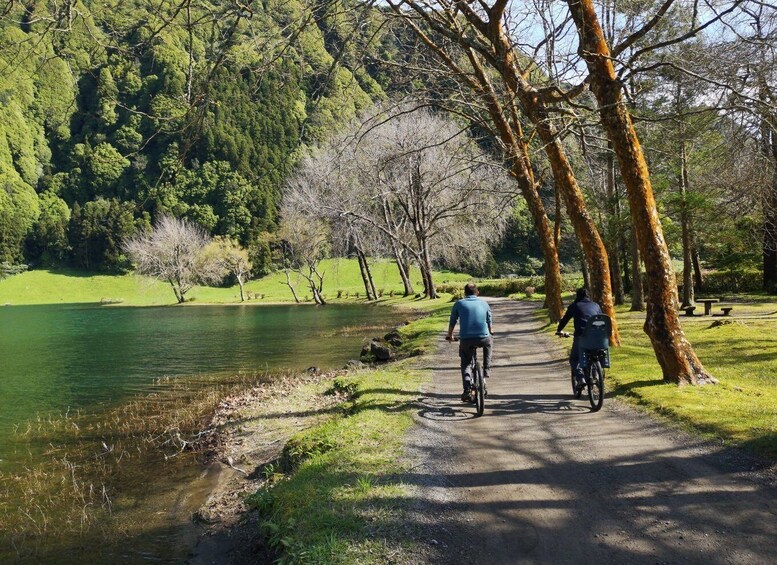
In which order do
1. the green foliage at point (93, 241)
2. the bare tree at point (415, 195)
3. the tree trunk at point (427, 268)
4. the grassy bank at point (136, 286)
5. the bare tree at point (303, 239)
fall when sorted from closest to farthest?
the bare tree at point (415, 195) < the tree trunk at point (427, 268) < the bare tree at point (303, 239) < the grassy bank at point (136, 286) < the green foliage at point (93, 241)

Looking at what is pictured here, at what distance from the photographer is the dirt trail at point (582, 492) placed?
447 cm

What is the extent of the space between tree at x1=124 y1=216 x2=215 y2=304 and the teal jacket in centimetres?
7434

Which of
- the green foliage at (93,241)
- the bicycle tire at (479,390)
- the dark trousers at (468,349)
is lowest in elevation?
the bicycle tire at (479,390)

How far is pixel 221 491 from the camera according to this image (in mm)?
8125

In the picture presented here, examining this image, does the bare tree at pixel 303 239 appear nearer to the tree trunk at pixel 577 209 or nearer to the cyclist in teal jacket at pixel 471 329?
the tree trunk at pixel 577 209

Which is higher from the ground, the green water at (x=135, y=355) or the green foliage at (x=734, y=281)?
the green foliage at (x=734, y=281)

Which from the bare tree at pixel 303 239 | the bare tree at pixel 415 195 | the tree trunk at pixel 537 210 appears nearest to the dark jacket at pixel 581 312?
the tree trunk at pixel 537 210

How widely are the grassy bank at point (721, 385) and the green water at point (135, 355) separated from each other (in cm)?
1025

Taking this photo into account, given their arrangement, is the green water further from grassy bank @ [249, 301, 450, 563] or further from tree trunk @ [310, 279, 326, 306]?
tree trunk @ [310, 279, 326, 306]

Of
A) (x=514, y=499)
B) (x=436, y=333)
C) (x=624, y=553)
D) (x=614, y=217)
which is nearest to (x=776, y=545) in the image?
(x=624, y=553)

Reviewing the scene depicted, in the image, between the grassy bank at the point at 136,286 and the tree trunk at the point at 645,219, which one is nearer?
the tree trunk at the point at 645,219

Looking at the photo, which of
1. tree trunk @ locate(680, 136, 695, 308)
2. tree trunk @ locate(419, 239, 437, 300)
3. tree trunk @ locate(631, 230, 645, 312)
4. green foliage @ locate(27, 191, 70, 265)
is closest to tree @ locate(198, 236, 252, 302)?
tree trunk @ locate(419, 239, 437, 300)

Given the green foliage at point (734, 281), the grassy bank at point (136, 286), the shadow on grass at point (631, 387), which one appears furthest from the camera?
the grassy bank at point (136, 286)

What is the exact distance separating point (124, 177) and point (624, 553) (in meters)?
141
